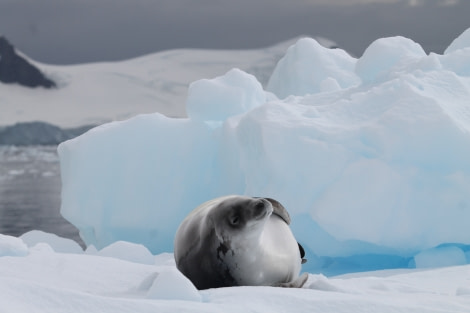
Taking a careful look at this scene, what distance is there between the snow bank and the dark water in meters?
6.31

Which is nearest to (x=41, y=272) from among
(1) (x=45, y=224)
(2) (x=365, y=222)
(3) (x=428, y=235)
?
(2) (x=365, y=222)

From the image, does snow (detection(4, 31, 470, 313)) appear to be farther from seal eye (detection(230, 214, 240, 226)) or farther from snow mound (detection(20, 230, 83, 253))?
seal eye (detection(230, 214, 240, 226))

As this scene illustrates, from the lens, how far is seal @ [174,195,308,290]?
2.99 metres

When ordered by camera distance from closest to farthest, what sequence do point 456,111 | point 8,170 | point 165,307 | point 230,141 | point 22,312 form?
point 22,312 → point 165,307 → point 456,111 → point 230,141 → point 8,170

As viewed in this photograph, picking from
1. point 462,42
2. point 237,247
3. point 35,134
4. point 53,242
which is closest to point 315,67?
point 462,42

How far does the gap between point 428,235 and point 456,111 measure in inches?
54.2

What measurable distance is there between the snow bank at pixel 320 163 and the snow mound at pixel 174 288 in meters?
4.45

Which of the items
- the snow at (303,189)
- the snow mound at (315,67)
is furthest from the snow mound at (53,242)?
the snow mound at (315,67)

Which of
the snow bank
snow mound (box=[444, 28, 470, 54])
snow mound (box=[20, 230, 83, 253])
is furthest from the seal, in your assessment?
snow mound (box=[444, 28, 470, 54])

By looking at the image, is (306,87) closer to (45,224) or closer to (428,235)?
(428,235)

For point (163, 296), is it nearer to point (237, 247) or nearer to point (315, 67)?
point (237, 247)

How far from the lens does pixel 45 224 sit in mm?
17562

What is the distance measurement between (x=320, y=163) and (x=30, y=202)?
1730 centimetres

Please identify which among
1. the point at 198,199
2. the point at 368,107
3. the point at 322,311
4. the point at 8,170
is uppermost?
the point at 322,311
